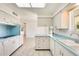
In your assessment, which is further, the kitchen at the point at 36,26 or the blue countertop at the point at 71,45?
the kitchen at the point at 36,26

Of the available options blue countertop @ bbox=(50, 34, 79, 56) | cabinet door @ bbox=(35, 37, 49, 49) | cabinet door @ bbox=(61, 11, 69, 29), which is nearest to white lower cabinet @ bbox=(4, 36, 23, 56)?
cabinet door @ bbox=(35, 37, 49, 49)

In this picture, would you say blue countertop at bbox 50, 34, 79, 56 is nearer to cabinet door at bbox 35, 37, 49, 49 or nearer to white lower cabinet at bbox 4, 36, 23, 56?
white lower cabinet at bbox 4, 36, 23, 56

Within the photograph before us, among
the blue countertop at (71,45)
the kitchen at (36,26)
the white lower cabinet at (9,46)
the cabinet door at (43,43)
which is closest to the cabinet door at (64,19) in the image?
the kitchen at (36,26)

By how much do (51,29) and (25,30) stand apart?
130 cm

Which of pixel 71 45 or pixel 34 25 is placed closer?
pixel 71 45

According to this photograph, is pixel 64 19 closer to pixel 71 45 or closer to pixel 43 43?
pixel 43 43

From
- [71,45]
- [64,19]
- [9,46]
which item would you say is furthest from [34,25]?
[71,45]

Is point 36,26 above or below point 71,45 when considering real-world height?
above

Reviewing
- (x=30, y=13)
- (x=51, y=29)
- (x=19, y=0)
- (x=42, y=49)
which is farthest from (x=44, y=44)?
(x=19, y=0)

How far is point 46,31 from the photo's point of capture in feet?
20.9

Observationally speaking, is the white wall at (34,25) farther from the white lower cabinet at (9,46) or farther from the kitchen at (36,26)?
the white lower cabinet at (9,46)

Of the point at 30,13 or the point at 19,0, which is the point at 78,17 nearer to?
the point at 19,0

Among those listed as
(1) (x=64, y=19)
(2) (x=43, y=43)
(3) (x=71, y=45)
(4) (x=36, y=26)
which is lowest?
(2) (x=43, y=43)

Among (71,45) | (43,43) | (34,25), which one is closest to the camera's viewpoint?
(71,45)
